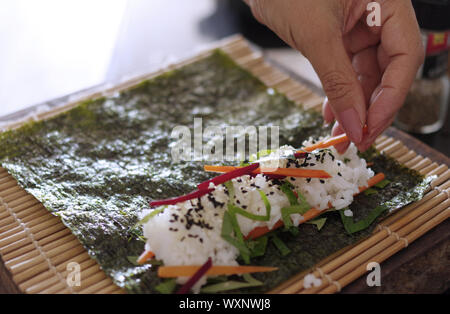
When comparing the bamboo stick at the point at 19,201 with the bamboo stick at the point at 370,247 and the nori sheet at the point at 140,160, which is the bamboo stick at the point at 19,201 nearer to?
the nori sheet at the point at 140,160

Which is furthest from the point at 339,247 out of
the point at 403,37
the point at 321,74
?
the point at 403,37

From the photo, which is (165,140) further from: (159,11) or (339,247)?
(159,11)

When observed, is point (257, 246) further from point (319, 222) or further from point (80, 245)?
point (80, 245)

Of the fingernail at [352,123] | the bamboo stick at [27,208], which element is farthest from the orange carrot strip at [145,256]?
the fingernail at [352,123]

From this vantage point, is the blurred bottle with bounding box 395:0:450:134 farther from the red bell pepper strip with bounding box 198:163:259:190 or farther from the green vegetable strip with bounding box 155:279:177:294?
the green vegetable strip with bounding box 155:279:177:294

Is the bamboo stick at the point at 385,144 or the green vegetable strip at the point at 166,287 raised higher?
the green vegetable strip at the point at 166,287

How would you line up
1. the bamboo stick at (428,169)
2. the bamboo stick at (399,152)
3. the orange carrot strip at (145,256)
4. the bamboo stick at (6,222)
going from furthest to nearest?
the bamboo stick at (399,152), the bamboo stick at (428,169), the bamboo stick at (6,222), the orange carrot strip at (145,256)

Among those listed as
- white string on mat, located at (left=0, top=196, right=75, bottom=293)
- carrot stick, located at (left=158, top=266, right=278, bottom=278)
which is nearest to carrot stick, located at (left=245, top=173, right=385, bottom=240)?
carrot stick, located at (left=158, top=266, right=278, bottom=278)
